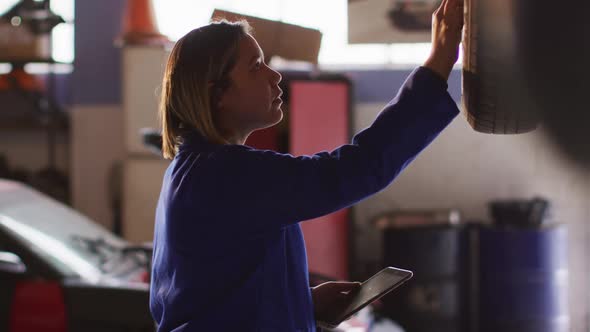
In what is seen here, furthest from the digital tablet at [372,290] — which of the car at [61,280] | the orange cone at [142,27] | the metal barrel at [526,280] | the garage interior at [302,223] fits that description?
the orange cone at [142,27]

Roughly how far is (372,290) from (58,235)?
2050 mm

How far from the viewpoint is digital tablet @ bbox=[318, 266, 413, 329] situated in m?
1.01

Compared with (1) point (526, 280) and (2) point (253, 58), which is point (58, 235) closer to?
(2) point (253, 58)

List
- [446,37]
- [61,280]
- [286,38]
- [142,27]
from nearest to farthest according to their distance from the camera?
[446,37], [286,38], [61,280], [142,27]

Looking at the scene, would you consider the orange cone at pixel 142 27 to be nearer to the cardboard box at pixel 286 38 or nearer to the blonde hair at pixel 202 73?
the cardboard box at pixel 286 38

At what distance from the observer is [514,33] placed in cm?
61

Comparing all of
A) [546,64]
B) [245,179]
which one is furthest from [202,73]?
[546,64]

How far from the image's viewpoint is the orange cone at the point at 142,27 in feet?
16.6

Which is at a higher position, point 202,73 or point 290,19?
point 290,19

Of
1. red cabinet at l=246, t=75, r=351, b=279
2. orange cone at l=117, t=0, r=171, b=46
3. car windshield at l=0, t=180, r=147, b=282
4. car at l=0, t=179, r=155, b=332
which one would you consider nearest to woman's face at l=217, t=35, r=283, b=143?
car at l=0, t=179, r=155, b=332

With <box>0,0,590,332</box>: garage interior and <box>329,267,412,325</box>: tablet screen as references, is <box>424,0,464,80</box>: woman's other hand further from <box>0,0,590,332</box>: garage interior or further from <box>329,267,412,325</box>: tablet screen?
<box>0,0,590,332</box>: garage interior

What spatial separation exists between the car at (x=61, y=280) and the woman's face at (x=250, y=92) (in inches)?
58.8

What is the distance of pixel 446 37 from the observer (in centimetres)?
91

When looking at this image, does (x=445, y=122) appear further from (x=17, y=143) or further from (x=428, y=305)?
(x=17, y=143)
